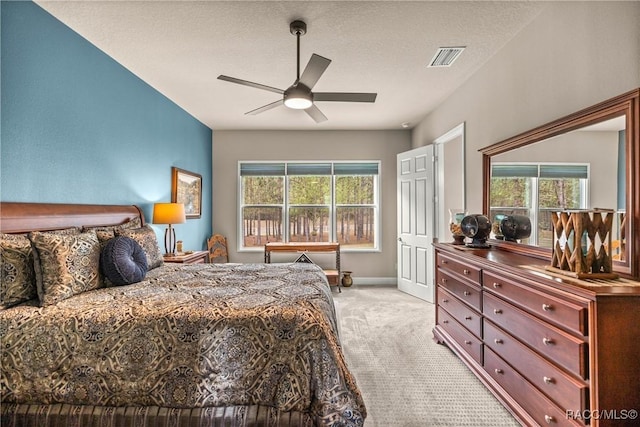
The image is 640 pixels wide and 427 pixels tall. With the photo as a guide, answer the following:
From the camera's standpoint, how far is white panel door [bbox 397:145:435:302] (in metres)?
Result: 4.44

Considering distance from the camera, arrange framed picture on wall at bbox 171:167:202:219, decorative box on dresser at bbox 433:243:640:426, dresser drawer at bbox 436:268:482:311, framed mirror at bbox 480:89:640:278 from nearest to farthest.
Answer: decorative box on dresser at bbox 433:243:640:426
framed mirror at bbox 480:89:640:278
dresser drawer at bbox 436:268:482:311
framed picture on wall at bbox 171:167:202:219

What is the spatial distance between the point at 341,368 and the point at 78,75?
3006mm

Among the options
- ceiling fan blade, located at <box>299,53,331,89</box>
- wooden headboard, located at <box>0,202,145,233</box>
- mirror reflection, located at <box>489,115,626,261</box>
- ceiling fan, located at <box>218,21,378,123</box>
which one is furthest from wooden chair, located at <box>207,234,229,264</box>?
mirror reflection, located at <box>489,115,626,261</box>

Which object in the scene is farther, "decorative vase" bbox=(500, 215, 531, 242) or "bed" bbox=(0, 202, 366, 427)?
"decorative vase" bbox=(500, 215, 531, 242)

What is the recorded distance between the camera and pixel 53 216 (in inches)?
86.0

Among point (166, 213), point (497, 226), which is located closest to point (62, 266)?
point (166, 213)

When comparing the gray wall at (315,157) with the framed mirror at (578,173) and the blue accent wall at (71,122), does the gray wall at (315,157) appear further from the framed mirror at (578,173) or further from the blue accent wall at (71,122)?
the framed mirror at (578,173)

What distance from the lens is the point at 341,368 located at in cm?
153

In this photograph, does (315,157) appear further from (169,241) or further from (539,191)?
(539,191)

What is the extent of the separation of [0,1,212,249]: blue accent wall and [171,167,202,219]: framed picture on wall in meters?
0.21

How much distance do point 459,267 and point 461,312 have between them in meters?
0.38

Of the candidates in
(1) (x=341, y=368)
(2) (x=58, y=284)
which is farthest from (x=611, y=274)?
(2) (x=58, y=284)

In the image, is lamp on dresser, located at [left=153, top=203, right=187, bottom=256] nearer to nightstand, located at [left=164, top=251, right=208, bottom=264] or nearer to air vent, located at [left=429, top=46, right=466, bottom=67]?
nightstand, located at [left=164, top=251, right=208, bottom=264]

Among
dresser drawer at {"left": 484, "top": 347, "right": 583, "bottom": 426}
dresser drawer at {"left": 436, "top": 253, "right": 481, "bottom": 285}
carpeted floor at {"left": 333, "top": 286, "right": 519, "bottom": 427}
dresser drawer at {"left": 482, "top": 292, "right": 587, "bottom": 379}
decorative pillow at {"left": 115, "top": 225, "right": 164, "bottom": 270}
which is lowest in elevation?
carpeted floor at {"left": 333, "top": 286, "right": 519, "bottom": 427}
